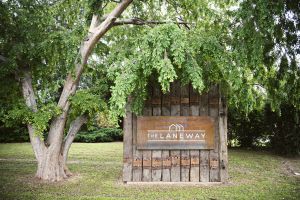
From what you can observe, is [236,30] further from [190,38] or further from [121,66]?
[121,66]

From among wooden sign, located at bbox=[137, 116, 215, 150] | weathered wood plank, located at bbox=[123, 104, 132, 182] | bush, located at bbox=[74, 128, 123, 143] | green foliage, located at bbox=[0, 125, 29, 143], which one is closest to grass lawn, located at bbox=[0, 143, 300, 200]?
weathered wood plank, located at bbox=[123, 104, 132, 182]

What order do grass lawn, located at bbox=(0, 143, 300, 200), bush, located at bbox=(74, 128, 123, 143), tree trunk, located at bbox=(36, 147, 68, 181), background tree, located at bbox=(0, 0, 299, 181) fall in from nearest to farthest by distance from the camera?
background tree, located at bbox=(0, 0, 299, 181) → grass lawn, located at bbox=(0, 143, 300, 200) → tree trunk, located at bbox=(36, 147, 68, 181) → bush, located at bbox=(74, 128, 123, 143)

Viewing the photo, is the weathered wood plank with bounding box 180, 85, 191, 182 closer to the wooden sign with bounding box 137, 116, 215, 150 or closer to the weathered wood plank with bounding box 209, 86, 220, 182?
the wooden sign with bounding box 137, 116, 215, 150

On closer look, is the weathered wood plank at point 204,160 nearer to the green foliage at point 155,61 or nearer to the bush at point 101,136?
the green foliage at point 155,61

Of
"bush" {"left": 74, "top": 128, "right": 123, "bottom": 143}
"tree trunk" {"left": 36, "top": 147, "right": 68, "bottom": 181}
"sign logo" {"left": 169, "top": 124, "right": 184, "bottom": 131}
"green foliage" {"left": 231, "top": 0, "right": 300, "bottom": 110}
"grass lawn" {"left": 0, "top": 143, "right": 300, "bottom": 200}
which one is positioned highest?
"green foliage" {"left": 231, "top": 0, "right": 300, "bottom": 110}

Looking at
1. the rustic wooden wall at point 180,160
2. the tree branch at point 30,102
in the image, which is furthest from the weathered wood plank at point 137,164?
the tree branch at point 30,102

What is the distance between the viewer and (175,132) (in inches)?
334

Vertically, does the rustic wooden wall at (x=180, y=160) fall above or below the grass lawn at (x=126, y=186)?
above

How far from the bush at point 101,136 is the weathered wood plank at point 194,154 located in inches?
641

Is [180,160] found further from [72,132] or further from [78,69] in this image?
[78,69]

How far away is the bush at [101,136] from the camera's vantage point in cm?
2412

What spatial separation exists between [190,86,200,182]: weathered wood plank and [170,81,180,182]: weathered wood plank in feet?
1.02

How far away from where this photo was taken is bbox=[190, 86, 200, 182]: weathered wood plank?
27.8 feet

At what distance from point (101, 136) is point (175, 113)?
53.9ft
